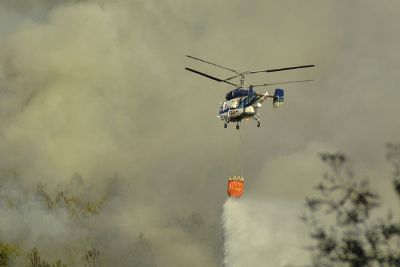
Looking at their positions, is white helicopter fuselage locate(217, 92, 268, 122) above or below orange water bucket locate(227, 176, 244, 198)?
above

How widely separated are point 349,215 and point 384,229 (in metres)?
3.96

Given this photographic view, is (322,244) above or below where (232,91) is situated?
below

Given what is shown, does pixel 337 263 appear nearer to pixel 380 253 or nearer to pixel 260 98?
pixel 380 253

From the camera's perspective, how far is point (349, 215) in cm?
7356

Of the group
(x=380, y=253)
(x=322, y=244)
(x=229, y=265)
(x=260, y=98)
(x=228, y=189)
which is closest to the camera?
(x=380, y=253)

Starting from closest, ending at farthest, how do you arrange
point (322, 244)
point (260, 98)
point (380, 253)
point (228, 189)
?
1. point (380, 253)
2. point (322, 244)
3. point (228, 189)
4. point (260, 98)

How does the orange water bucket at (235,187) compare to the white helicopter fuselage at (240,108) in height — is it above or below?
below

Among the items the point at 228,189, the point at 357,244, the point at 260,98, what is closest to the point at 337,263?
the point at 357,244

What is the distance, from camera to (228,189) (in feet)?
263

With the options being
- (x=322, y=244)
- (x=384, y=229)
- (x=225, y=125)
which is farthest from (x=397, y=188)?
(x=225, y=125)

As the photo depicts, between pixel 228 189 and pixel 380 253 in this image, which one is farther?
pixel 228 189

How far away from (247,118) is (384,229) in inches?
943

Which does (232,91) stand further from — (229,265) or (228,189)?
(229,265)

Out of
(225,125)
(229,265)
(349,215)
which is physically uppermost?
(225,125)
